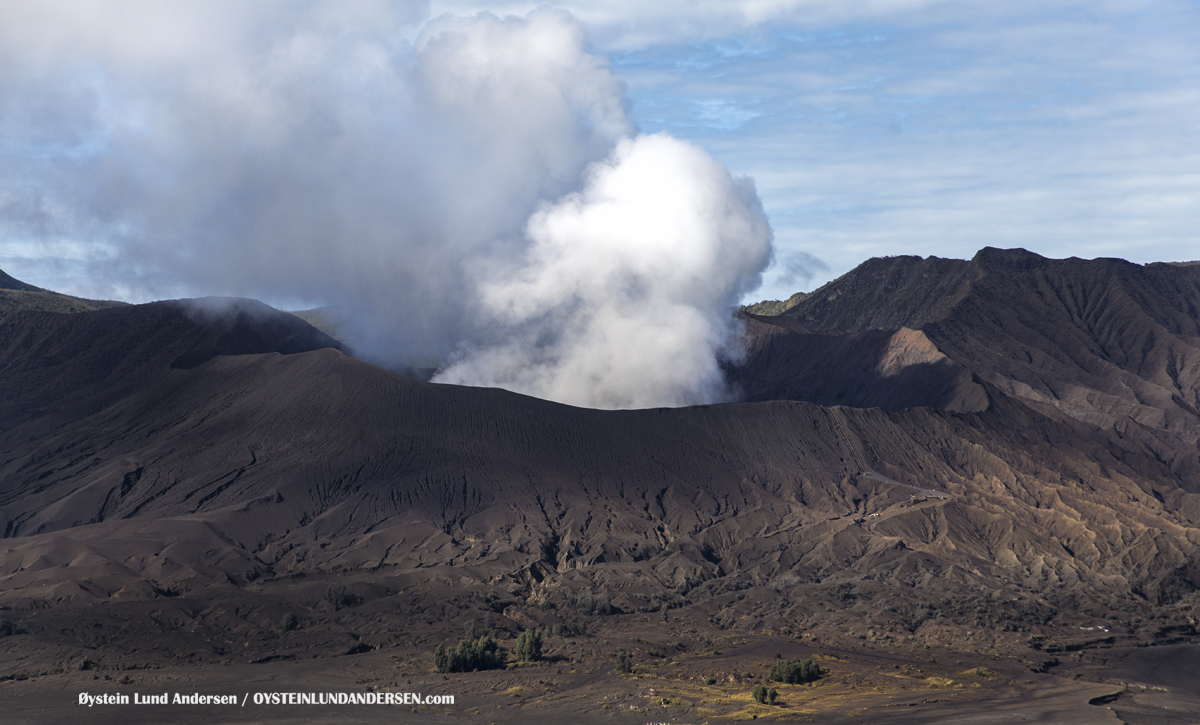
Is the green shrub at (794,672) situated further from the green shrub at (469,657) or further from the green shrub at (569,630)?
the green shrub at (569,630)

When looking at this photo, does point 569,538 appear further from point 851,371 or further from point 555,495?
point 851,371

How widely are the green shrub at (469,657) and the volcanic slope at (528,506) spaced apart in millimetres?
9965

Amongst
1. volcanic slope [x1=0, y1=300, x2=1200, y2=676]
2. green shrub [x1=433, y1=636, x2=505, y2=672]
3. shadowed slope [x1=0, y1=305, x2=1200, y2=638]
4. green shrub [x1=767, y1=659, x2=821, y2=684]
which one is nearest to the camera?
green shrub [x1=767, y1=659, x2=821, y2=684]

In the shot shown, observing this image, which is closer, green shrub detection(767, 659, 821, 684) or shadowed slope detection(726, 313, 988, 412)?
green shrub detection(767, 659, 821, 684)

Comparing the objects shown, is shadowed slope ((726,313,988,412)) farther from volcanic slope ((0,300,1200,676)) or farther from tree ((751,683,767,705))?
tree ((751,683,767,705))

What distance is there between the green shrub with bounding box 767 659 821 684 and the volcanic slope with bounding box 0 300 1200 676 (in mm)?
19672

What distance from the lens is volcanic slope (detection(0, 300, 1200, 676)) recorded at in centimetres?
9006

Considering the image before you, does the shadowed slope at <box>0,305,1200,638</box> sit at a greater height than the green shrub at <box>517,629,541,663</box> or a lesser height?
greater

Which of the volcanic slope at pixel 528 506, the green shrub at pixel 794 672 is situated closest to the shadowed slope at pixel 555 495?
the volcanic slope at pixel 528 506

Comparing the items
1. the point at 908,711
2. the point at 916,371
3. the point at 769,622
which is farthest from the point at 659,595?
the point at 916,371

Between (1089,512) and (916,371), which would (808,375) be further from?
(1089,512)

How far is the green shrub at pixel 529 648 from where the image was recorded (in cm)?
7362

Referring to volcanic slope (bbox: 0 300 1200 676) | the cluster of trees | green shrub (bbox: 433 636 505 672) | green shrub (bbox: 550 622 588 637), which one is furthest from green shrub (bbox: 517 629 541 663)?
volcanic slope (bbox: 0 300 1200 676)

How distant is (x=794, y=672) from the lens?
6738 cm
